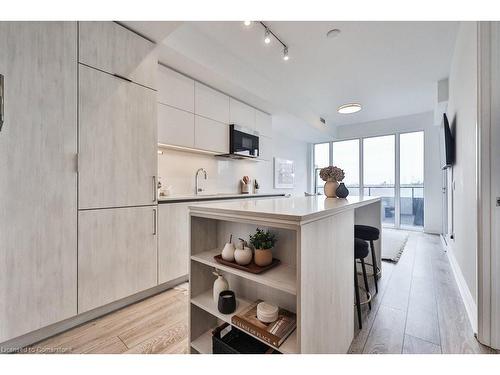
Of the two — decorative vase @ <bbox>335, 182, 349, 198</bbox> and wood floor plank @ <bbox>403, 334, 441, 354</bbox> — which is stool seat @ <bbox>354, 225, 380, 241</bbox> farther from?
wood floor plank @ <bbox>403, 334, 441, 354</bbox>

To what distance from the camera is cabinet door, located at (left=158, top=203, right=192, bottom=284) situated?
216 cm

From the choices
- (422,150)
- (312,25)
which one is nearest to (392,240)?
(422,150)

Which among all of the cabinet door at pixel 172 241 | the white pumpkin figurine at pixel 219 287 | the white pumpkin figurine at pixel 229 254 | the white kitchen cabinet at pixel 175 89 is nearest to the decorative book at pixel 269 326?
the white pumpkin figurine at pixel 219 287

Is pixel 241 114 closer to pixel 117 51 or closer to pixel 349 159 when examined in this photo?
pixel 117 51

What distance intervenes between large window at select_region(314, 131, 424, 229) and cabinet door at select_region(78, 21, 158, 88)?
5.56 m

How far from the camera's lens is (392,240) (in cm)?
419

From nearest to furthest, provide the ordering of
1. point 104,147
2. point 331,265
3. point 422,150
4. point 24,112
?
1. point 331,265
2. point 24,112
3. point 104,147
4. point 422,150

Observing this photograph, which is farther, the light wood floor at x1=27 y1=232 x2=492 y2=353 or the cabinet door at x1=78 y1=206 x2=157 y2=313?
the cabinet door at x1=78 y1=206 x2=157 y2=313

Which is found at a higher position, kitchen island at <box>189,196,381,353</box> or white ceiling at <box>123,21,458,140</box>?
white ceiling at <box>123,21,458,140</box>

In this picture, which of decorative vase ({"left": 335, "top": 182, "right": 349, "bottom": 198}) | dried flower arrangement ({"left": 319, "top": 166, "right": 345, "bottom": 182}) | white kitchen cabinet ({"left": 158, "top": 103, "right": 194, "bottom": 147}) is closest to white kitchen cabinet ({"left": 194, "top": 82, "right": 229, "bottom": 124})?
white kitchen cabinet ({"left": 158, "top": 103, "right": 194, "bottom": 147})

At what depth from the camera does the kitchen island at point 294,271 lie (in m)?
0.92

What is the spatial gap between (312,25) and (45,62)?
7.68ft
